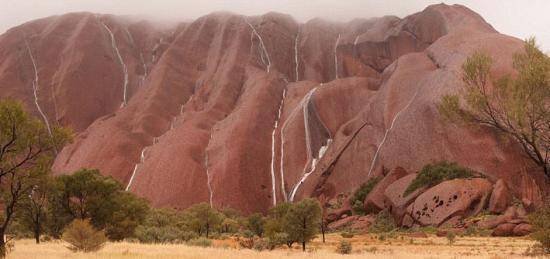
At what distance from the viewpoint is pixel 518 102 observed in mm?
25312

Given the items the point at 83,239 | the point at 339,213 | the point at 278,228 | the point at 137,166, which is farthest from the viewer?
the point at 137,166

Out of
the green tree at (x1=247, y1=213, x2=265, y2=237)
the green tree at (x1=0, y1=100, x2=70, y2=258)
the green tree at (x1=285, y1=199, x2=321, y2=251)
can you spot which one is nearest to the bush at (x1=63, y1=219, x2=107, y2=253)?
the green tree at (x1=0, y1=100, x2=70, y2=258)

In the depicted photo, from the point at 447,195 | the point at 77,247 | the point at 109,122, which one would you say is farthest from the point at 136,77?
the point at 77,247

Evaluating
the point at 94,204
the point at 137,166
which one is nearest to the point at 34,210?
the point at 94,204

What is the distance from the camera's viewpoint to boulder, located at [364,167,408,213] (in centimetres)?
7744

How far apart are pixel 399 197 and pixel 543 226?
44.8 meters

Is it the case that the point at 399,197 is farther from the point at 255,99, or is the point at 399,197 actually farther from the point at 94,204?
the point at 255,99

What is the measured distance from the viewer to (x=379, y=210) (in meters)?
77.3

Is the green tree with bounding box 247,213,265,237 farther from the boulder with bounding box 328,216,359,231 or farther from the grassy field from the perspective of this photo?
the grassy field

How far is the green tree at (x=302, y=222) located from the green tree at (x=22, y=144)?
2331 cm

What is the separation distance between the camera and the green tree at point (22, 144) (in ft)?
78.1

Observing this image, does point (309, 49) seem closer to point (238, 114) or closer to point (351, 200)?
point (238, 114)

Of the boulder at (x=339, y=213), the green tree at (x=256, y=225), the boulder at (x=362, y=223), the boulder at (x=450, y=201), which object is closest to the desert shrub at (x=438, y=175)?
the boulder at (x=450, y=201)

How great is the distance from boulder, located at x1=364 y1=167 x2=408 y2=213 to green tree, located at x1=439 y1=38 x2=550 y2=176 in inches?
1977
